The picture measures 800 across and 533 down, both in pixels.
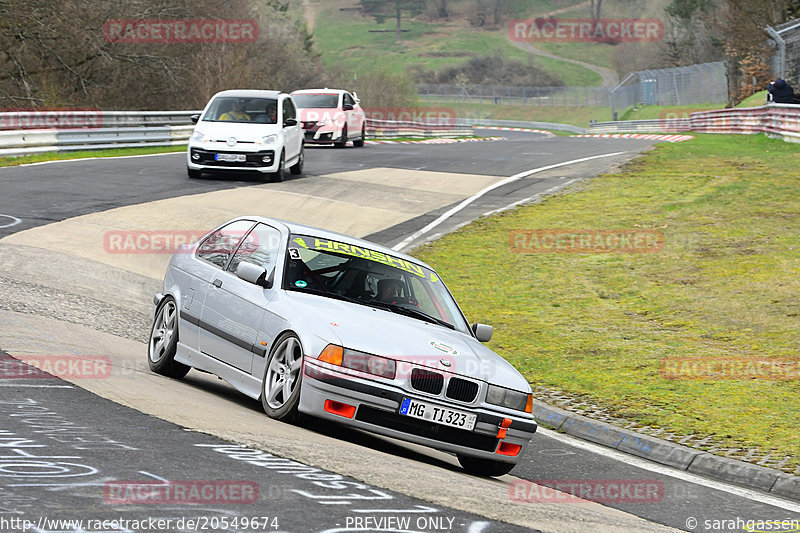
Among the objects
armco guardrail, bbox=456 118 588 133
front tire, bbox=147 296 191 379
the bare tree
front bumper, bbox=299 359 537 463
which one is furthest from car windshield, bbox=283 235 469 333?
armco guardrail, bbox=456 118 588 133

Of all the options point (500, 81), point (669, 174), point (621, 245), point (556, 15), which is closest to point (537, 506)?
point (621, 245)

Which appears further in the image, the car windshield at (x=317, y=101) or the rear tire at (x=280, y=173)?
the car windshield at (x=317, y=101)

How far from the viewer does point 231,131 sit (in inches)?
915

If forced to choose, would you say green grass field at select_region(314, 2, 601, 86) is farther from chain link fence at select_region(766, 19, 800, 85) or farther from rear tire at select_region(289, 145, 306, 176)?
rear tire at select_region(289, 145, 306, 176)

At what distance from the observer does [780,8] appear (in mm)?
61031

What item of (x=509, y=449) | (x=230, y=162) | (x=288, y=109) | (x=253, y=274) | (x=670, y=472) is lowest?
(x=670, y=472)

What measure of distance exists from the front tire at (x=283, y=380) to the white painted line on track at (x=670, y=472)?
2.67 meters

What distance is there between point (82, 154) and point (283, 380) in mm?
23609

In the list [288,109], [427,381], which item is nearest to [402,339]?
[427,381]

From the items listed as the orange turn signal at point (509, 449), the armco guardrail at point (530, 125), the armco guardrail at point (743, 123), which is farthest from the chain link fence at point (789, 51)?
the orange turn signal at point (509, 449)

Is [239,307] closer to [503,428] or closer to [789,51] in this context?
Answer: [503,428]

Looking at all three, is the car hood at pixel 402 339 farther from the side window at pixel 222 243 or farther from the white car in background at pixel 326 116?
the white car in background at pixel 326 116

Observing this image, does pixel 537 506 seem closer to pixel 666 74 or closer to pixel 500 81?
pixel 666 74

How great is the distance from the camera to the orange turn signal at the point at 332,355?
7.23 m
